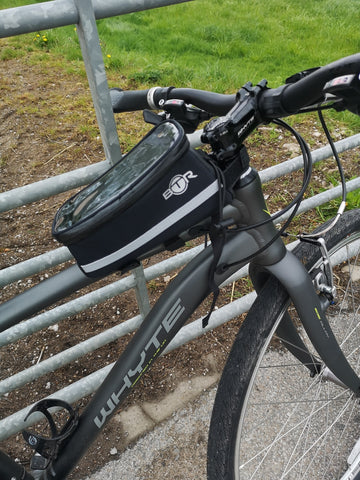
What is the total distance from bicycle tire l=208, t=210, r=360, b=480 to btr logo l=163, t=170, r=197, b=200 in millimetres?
385

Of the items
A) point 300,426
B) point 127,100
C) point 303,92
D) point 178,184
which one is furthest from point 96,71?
point 300,426

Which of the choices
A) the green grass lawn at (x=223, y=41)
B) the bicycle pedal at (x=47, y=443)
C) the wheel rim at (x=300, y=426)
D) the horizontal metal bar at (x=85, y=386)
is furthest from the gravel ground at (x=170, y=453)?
the green grass lawn at (x=223, y=41)

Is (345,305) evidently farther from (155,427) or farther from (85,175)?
(85,175)

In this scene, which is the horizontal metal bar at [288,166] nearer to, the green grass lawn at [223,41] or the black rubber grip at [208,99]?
the black rubber grip at [208,99]

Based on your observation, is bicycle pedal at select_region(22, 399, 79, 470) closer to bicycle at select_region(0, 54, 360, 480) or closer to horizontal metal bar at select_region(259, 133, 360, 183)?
bicycle at select_region(0, 54, 360, 480)

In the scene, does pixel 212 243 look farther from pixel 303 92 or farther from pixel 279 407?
pixel 279 407

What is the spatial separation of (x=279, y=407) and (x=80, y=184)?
1.18 meters

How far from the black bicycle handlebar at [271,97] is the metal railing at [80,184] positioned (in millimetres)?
85

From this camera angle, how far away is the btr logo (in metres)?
0.81

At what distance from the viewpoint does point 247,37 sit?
4.84 meters

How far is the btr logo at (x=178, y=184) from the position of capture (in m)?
0.81

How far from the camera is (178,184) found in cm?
82

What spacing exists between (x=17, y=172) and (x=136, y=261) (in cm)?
245

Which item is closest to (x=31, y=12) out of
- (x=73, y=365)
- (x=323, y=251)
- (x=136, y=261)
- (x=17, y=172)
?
(x=136, y=261)
